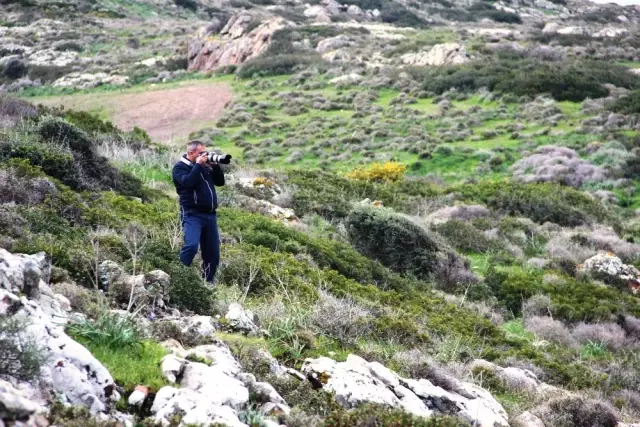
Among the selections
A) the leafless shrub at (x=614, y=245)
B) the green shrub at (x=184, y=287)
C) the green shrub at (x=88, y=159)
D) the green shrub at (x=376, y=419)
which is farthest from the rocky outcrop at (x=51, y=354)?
the leafless shrub at (x=614, y=245)

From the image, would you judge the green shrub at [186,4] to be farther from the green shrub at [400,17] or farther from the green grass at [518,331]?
the green grass at [518,331]

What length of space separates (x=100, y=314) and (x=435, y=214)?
11.5m

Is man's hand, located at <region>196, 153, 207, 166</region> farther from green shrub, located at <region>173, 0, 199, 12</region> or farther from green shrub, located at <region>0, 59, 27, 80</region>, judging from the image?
green shrub, located at <region>173, 0, 199, 12</region>

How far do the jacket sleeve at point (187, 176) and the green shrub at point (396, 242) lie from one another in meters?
5.39

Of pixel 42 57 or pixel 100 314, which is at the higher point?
pixel 100 314

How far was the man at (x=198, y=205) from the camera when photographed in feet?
24.0

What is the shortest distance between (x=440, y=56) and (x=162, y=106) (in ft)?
53.6

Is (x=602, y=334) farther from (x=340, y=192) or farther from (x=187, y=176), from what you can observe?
(x=340, y=192)

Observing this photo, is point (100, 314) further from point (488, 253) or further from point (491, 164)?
point (491, 164)

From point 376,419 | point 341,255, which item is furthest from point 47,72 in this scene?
point 376,419

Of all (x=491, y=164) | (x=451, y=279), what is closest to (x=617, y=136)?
(x=491, y=164)

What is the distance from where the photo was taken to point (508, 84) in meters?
30.0

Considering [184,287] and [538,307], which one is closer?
[184,287]

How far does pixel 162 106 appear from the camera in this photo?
99.9 feet
